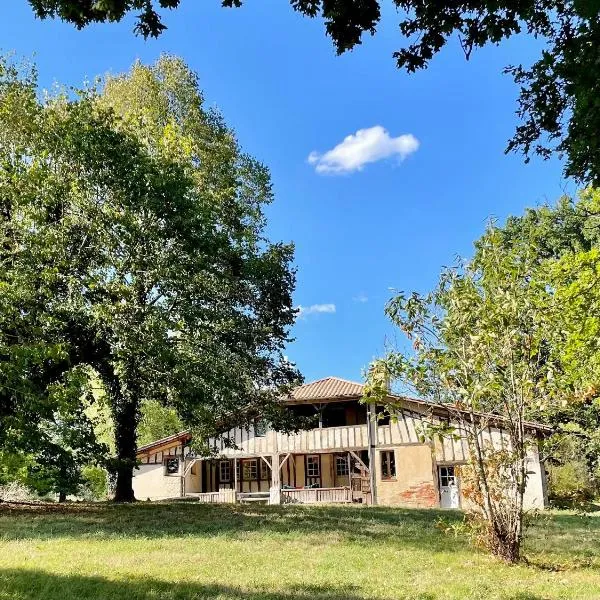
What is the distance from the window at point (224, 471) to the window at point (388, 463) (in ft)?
31.6

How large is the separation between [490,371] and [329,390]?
2143 cm

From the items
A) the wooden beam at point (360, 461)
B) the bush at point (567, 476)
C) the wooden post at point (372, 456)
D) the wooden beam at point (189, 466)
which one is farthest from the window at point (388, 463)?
the wooden beam at point (189, 466)

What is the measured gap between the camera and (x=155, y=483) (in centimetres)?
3294

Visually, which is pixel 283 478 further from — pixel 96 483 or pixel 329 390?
pixel 96 483

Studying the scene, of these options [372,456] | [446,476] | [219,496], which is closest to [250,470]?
[219,496]

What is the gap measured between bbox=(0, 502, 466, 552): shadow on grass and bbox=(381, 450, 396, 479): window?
29.6ft

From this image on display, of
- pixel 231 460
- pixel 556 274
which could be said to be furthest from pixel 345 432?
pixel 556 274

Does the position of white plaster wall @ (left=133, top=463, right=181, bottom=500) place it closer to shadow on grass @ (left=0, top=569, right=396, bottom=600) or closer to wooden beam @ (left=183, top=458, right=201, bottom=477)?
wooden beam @ (left=183, top=458, right=201, bottom=477)

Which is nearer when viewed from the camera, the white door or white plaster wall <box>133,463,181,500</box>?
the white door

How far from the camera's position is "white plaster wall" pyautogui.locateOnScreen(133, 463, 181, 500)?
107 ft

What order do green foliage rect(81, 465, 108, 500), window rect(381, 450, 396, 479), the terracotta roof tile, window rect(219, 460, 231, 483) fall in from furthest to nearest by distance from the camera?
1. window rect(219, 460, 231, 483)
2. the terracotta roof tile
3. window rect(381, 450, 396, 479)
4. green foliage rect(81, 465, 108, 500)

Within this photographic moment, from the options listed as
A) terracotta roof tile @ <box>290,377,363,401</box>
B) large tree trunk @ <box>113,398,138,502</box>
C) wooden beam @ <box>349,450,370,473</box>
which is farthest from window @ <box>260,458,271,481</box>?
large tree trunk @ <box>113,398,138,502</box>

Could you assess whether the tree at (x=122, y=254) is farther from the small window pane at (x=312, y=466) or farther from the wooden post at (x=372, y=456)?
the small window pane at (x=312, y=466)

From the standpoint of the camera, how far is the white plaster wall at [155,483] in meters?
32.6
